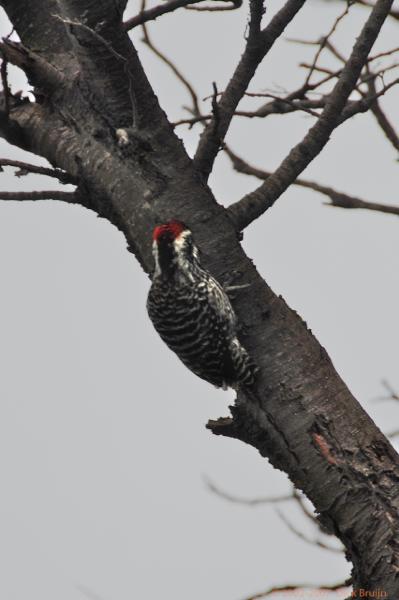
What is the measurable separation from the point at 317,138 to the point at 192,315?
5.24 feet

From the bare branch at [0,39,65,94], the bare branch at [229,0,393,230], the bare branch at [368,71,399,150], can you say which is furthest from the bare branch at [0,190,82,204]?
the bare branch at [368,71,399,150]

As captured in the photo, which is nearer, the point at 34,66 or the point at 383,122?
the point at 34,66

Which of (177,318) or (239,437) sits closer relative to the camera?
(239,437)

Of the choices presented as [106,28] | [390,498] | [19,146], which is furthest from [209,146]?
[390,498]

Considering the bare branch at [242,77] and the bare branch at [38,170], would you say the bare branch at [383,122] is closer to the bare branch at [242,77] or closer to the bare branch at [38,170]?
the bare branch at [242,77]

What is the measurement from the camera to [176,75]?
6.38 m

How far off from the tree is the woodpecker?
0.43m

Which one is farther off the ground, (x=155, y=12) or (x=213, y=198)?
(x=155, y=12)

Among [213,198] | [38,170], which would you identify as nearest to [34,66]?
[38,170]

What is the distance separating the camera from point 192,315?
6.38m

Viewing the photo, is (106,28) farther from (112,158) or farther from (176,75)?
(176,75)

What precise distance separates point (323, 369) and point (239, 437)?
1.64ft

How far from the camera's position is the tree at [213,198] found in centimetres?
→ 441

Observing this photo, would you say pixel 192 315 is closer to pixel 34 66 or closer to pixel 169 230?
pixel 169 230
